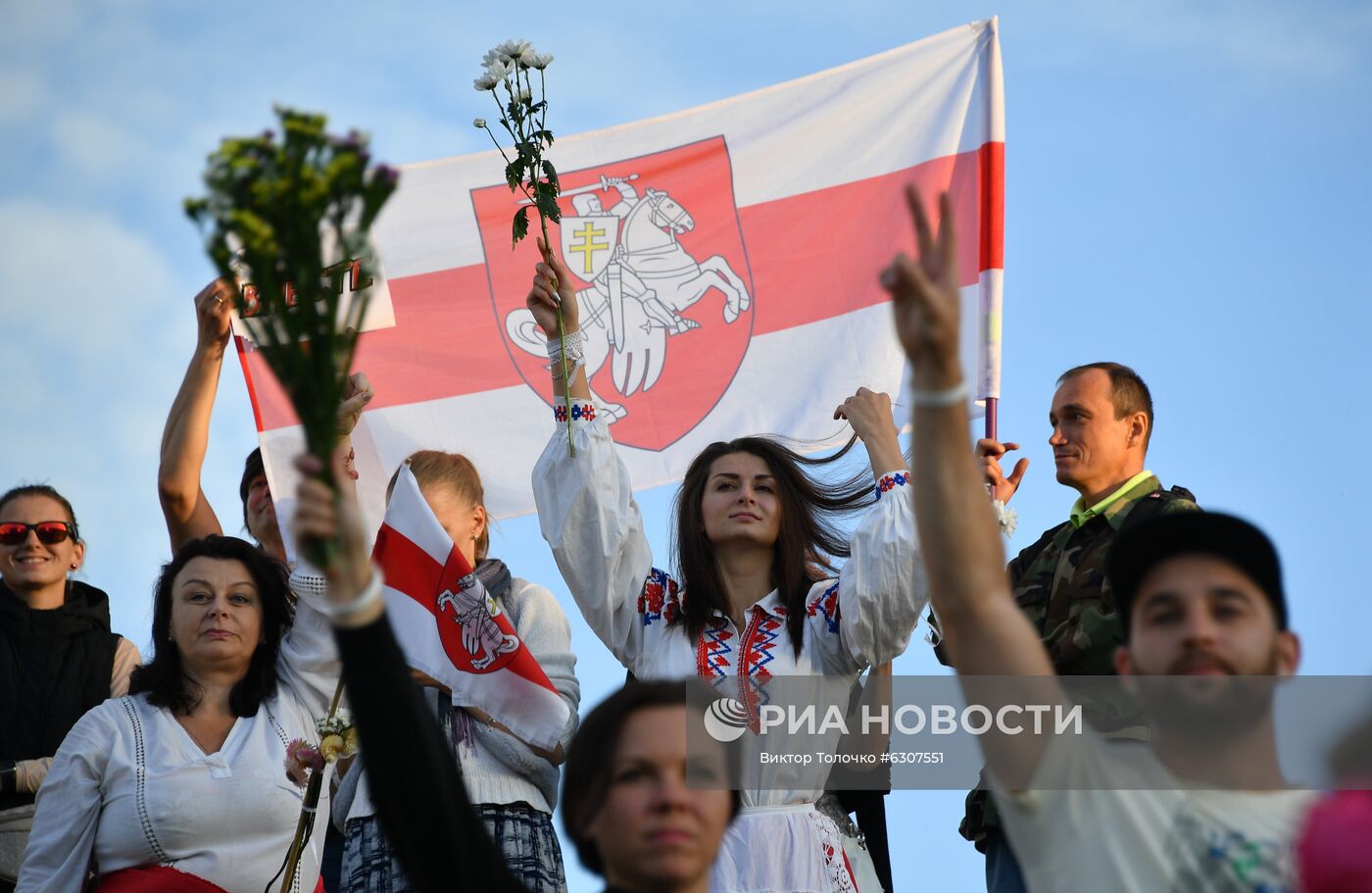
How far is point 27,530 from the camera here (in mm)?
6453

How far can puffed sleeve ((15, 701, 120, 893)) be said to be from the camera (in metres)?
5.30

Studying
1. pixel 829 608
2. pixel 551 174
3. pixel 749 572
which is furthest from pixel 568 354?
pixel 829 608

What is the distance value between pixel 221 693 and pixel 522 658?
105 centimetres

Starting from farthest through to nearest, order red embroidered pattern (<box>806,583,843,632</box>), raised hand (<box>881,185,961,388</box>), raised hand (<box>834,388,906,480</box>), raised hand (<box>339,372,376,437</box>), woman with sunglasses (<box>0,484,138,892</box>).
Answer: raised hand (<box>339,372,376,437</box>)
woman with sunglasses (<box>0,484,138,892</box>)
raised hand (<box>834,388,906,480</box>)
red embroidered pattern (<box>806,583,843,632</box>)
raised hand (<box>881,185,961,388</box>)

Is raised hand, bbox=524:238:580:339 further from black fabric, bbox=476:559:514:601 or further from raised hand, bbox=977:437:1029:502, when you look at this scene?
raised hand, bbox=977:437:1029:502

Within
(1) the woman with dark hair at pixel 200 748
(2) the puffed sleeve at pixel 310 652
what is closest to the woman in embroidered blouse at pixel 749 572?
(2) the puffed sleeve at pixel 310 652

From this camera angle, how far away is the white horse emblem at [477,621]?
5.52 metres

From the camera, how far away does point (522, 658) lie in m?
5.53

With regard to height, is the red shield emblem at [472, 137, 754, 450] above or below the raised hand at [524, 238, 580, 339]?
above

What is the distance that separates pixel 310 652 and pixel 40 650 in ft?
3.54

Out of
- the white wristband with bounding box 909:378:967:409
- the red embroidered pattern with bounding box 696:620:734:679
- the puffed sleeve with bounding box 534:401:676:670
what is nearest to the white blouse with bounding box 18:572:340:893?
the puffed sleeve with bounding box 534:401:676:670

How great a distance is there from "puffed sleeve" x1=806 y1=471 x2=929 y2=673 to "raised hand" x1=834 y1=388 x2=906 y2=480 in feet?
0.98

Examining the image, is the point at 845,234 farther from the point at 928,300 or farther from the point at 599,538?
Result: the point at 928,300

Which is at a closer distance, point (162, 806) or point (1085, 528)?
point (162, 806)
